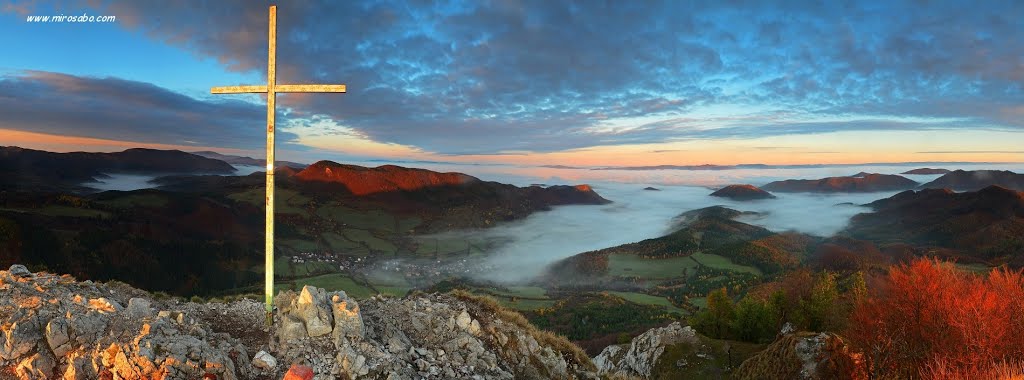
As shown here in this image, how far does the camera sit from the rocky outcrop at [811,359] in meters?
21.5

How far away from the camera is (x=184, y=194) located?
199 meters

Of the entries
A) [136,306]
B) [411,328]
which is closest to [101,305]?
[136,306]

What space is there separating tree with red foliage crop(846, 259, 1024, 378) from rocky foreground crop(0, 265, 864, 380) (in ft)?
63.5

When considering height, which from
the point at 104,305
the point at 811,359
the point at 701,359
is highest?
the point at 104,305

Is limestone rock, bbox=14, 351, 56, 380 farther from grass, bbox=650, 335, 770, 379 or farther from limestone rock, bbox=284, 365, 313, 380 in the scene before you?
grass, bbox=650, 335, 770, 379

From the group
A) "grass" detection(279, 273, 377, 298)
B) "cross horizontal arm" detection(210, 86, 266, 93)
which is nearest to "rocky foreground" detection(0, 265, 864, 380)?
"cross horizontal arm" detection(210, 86, 266, 93)

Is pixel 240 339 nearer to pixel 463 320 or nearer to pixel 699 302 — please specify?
pixel 463 320

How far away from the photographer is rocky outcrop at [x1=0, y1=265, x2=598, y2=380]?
37.8 feet

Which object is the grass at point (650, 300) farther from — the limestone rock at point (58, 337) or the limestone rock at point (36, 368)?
the limestone rock at point (36, 368)

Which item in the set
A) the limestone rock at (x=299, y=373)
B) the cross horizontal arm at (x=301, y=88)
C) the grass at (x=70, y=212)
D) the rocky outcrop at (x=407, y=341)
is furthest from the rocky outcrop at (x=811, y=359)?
the grass at (x=70, y=212)

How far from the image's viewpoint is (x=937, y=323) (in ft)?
92.3

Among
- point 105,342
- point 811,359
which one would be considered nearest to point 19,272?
point 105,342

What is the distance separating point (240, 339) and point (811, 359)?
26346 mm

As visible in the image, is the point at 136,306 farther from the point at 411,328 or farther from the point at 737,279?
the point at 737,279
